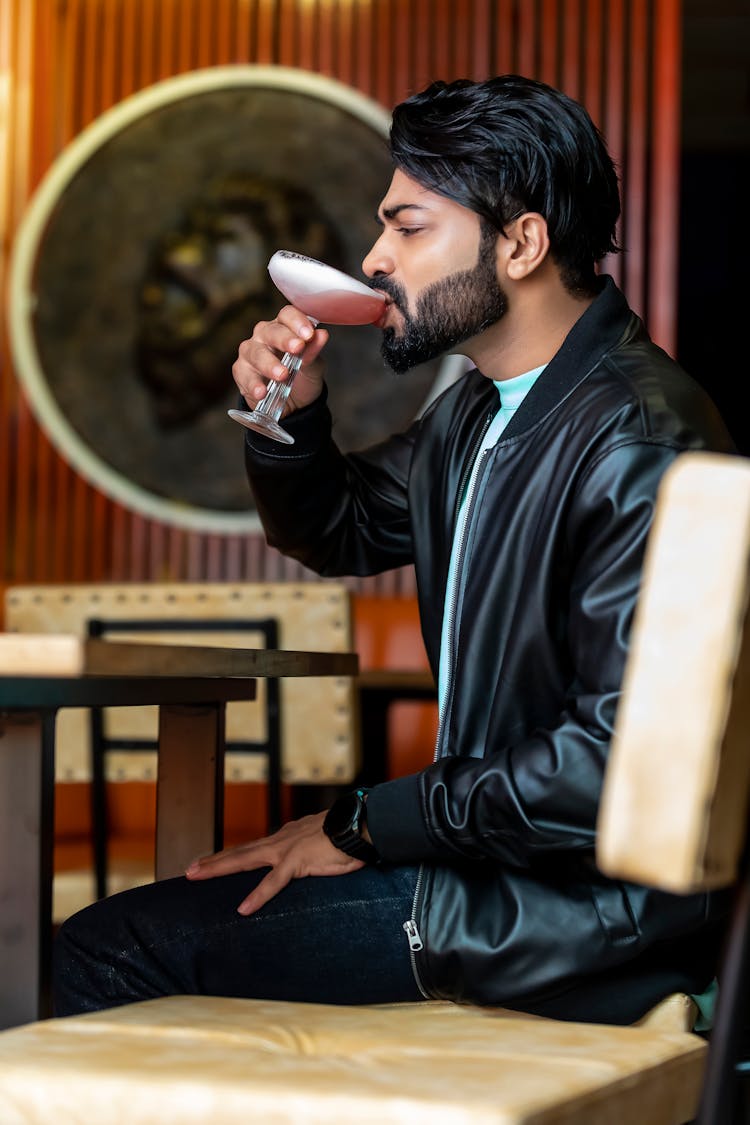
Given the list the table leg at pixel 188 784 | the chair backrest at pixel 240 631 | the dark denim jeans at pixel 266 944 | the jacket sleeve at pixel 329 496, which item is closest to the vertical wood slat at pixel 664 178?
the chair backrest at pixel 240 631

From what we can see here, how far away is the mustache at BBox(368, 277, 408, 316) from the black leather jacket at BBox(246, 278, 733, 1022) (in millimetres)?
241

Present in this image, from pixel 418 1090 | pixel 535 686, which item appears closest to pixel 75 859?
pixel 535 686

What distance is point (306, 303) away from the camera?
66.9 inches

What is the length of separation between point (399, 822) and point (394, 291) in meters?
0.67

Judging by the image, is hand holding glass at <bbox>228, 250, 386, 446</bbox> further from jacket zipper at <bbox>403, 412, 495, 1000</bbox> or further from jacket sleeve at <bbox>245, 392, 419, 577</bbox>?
jacket zipper at <bbox>403, 412, 495, 1000</bbox>

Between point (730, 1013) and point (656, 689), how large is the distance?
0.69 feet

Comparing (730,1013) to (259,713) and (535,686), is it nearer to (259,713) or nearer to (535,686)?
(535,686)

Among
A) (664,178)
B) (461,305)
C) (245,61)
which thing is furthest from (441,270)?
(245,61)

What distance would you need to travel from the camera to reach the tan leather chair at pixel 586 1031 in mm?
786

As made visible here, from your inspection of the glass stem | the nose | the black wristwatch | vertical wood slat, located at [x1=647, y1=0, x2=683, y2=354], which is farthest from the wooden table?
vertical wood slat, located at [x1=647, y1=0, x2=683, y2=354]

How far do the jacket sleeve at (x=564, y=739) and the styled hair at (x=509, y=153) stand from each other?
45 centimetres

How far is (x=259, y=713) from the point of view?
2.83m

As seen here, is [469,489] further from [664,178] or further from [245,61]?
[245,61]

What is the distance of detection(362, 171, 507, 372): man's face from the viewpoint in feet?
5.30
